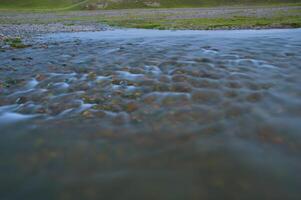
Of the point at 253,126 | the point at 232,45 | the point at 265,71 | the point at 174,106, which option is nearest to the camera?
the point at 253,126

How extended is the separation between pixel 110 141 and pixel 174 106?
2.47 metres

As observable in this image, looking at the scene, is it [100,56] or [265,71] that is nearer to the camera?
[265,71]

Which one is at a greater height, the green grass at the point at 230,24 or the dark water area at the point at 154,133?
the green grass at the point at 230,24

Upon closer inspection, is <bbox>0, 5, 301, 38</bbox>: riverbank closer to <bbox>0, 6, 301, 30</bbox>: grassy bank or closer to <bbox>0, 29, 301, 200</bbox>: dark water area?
<bbox>0, 6, 301, 30</bbox>: grassy bank

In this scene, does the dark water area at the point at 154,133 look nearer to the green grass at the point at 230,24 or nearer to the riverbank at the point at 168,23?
the green grass at the point at 230,24

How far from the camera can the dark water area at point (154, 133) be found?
457 centimetres

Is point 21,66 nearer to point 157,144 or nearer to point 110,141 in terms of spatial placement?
point 110,141

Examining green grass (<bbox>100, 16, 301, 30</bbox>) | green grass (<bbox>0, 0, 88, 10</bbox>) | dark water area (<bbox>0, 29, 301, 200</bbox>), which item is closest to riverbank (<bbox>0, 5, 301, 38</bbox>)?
green grass (<bbox>100, 16, 301, 30</bbox>)

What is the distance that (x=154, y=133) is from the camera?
6.26 metres

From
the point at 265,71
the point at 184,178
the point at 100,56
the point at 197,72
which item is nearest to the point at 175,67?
the point at 197,72

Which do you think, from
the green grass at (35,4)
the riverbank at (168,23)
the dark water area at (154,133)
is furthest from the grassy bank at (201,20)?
the green grass at (35,4)

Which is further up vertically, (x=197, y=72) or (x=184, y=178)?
(x=197, y=72)

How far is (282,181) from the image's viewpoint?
4531mm

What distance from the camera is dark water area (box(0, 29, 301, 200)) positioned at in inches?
180
